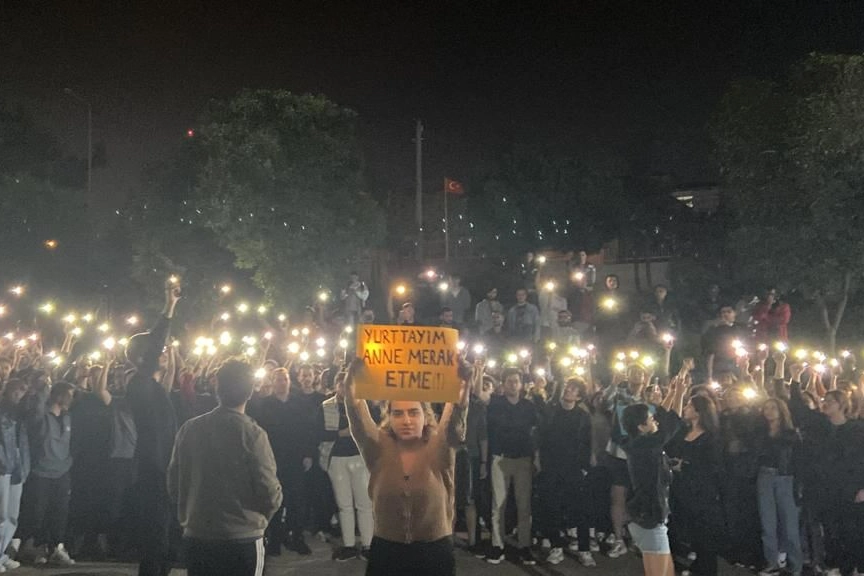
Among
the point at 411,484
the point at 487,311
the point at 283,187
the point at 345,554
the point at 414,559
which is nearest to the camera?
the point at 414,559

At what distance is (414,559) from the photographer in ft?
15.6

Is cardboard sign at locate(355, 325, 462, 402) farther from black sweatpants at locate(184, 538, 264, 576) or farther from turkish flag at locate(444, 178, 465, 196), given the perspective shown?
turkish flag at locate(444, 178, 465, 196)

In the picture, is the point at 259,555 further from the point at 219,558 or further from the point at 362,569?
the point at 362,569

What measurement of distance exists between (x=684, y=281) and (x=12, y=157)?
90.2 feet

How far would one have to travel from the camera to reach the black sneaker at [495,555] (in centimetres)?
900

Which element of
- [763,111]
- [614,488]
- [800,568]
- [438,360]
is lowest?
[800,568]

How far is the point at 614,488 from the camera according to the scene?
9.42 m

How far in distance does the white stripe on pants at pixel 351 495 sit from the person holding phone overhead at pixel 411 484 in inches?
164

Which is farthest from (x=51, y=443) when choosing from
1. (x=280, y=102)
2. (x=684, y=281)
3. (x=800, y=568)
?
(x=684, y=281)

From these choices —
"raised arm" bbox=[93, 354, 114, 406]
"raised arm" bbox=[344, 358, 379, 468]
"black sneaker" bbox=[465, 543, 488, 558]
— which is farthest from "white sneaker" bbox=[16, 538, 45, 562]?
"raised arm" bbox=[344, 358, 379, 468]

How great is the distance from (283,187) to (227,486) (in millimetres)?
22106

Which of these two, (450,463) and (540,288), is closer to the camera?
(450,463)

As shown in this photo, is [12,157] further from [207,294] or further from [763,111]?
[763,111]

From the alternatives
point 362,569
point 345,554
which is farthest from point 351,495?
point 362,569
